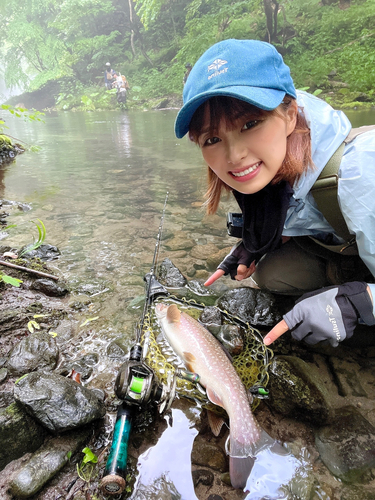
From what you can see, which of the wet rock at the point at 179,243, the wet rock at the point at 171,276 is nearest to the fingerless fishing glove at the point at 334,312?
the wet rock at the point at 171,276

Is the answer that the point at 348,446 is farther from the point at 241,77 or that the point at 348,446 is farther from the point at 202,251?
the point at 202,251

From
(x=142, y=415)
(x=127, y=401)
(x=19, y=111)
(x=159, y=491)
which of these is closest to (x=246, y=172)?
(x=127, y=401)

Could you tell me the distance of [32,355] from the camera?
2.12m

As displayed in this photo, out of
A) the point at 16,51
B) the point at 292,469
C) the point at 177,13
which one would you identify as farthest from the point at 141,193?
the point at 16,51

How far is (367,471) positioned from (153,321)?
1797 mm

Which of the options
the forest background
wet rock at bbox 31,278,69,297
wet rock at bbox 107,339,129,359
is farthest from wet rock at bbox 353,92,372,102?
wet rock at bbox 107,339,129,359

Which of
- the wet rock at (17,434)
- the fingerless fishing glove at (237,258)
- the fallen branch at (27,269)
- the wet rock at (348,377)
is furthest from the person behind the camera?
the fallen branch at (27,269)

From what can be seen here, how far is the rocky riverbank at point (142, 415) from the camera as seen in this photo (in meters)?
1.50

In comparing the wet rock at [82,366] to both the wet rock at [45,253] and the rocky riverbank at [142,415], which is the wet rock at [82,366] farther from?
the wet rock at [45,253]

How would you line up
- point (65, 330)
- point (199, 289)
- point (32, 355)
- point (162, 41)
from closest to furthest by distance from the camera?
point (32, 355)
point (65, 330)
point (199, 289)
point (162, 41)

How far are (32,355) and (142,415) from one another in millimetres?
945

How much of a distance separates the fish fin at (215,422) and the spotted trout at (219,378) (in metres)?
0.12

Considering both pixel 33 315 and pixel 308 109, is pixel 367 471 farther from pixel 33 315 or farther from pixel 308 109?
pixel 33 315

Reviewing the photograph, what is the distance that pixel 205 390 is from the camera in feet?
6.53
